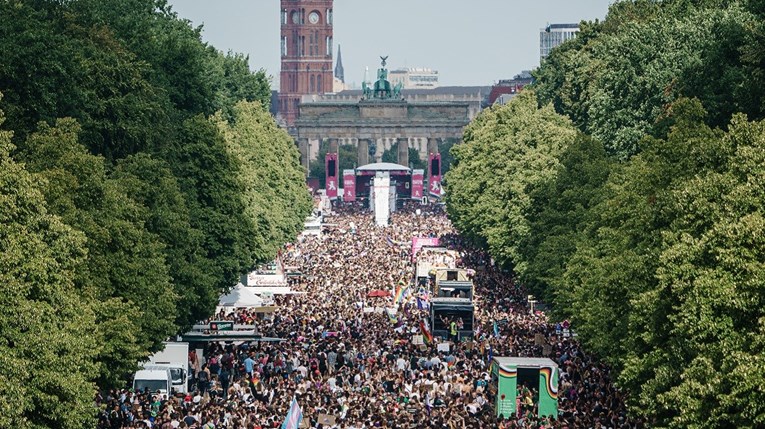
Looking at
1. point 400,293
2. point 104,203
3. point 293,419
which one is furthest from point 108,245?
point 400,293

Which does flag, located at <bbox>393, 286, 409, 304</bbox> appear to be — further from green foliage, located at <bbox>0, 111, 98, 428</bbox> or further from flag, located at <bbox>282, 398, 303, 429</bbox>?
green foliage, located at <bbox>0, 111, 98, 428</bbox>

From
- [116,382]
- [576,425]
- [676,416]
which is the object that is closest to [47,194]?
[116,382]

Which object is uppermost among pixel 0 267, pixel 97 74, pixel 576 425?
pixel 97 74

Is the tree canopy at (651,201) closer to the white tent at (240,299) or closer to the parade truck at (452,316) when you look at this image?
the parade truck at (452,316)

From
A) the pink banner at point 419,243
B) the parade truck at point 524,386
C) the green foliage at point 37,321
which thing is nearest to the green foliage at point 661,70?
the pink banner at point 419,243

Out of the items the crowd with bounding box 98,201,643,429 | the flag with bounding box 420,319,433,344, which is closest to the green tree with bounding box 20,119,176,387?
the crowd with bounding box 98,201,643,429

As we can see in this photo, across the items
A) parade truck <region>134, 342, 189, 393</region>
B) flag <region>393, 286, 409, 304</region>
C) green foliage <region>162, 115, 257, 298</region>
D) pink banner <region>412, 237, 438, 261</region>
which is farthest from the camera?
pink banner <region>412, 237, 438, 261</region>

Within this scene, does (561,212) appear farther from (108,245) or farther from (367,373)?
(108,245)

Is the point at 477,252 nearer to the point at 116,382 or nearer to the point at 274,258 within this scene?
the point at 274,258
